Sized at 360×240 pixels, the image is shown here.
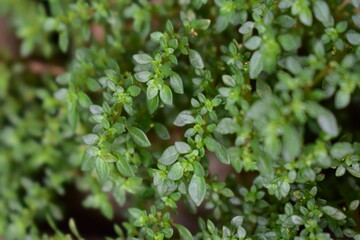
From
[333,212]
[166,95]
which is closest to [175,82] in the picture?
[166,95]

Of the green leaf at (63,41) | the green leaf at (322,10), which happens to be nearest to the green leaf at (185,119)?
the green leaf at (322,10)

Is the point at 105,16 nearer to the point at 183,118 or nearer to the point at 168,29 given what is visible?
the point at 168,29

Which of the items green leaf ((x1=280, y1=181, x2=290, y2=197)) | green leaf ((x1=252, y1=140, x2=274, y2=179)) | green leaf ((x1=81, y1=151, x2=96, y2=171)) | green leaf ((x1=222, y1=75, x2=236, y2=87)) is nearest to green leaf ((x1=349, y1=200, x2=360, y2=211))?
green leaf ((x1=280, y1=181, x2=290, y2=197))

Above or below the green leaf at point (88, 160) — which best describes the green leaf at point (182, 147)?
above

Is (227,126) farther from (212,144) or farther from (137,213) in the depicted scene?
(137,213)

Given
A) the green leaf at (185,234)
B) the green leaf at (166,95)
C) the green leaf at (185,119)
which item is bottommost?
the green leaf at (185,234)

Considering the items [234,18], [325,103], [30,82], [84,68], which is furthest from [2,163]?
[325,103]

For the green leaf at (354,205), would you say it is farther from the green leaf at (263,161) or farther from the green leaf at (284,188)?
the green leaf at (263,161)
